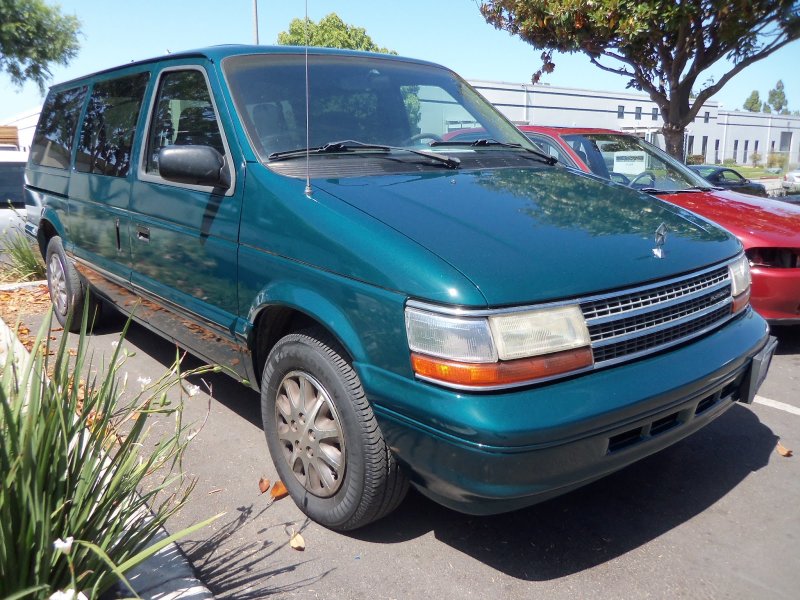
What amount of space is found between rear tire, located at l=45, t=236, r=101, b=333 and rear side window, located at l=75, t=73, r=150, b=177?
34.3 inches

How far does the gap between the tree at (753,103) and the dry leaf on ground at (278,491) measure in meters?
131

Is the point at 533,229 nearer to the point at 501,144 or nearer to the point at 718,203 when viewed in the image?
the point at 501,144

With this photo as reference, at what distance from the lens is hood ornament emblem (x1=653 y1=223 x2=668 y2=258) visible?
9.05ft

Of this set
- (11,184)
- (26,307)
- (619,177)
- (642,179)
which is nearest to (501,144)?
(619,177)

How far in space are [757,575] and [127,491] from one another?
2.29 metres

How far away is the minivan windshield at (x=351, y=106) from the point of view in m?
3.36

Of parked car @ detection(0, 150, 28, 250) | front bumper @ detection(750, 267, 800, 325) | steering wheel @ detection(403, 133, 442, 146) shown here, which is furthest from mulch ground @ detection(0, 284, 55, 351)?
front bumper @ detection(750, 267, 800, 325)

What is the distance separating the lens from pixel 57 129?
5.75 meters

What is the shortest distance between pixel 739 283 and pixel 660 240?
644mm

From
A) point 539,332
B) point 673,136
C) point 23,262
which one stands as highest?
point 673,136

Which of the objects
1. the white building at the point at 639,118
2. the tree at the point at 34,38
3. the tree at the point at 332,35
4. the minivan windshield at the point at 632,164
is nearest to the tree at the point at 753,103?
the white building at the point at 639,118

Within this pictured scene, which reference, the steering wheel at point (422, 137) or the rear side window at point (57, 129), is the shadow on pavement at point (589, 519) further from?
the rear side window at point (57, 129)

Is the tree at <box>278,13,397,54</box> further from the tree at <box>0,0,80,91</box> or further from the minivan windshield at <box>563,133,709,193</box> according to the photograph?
the minivan windshield at <box>563,133,709,193</box>

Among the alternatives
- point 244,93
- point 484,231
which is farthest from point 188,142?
point 484,231
